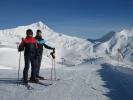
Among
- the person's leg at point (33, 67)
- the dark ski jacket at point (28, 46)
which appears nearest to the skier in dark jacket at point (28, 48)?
the dark ski jacket at point (28, 46)

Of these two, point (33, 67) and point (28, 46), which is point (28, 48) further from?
point (33, 67)

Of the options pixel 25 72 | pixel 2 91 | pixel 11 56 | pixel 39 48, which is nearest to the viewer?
pixel 2 91

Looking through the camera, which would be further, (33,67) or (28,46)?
(33,67)

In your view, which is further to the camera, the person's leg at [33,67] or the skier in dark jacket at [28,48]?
the person's leg at [33,67]

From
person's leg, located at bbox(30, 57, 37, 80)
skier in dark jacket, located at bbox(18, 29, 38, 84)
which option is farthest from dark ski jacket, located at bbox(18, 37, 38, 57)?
person's leg, located at bbox(30, 57, 37, 80)

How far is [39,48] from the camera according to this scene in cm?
1288

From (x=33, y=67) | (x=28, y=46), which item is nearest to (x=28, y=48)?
(x=28, y=46)

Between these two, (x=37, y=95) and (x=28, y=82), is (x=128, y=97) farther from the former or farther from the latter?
(x=28, y=82)

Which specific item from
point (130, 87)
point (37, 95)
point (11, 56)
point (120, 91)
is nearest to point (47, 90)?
point (37, 95)

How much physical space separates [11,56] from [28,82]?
7334 cm

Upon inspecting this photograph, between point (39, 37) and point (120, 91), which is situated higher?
point (39, 37)

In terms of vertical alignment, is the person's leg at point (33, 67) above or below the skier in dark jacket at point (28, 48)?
below

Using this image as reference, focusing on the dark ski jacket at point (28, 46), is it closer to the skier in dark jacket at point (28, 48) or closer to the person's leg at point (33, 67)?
the skier in dark jacket at point (28, 48)

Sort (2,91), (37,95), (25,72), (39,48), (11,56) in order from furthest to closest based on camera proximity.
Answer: (11,56) < (39,48) < (25,72) < (2,91) < (37,95)
